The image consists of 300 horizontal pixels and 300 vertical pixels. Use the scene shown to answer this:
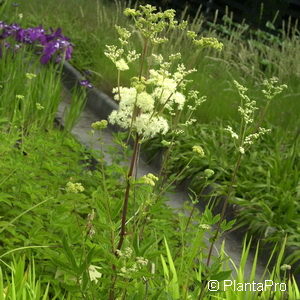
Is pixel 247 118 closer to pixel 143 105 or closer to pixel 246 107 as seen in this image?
pixel 246 107

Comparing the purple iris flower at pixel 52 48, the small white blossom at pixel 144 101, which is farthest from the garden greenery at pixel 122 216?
the purple iris flower at pixel 52 48

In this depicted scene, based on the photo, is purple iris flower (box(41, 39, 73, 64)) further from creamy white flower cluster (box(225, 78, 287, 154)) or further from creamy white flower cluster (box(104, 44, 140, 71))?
creamy white flower cluster (box(104, 44, 140, 71))

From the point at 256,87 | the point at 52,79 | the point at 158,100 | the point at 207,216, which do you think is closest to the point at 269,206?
the point at 52,79

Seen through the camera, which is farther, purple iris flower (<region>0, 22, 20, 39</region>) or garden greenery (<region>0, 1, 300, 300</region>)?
purple iris flower (<region>0, 22, 20, 39</region>)

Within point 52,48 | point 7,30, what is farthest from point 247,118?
point 7,30

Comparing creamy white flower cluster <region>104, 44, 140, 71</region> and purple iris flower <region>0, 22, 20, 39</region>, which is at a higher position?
creamy white flower cluster <region>104, 44, 140, 71</region>

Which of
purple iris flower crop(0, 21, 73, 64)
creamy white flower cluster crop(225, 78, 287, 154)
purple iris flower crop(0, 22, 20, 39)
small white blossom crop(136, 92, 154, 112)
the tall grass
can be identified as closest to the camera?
small white blossom crop(136, 92, 154, 112)

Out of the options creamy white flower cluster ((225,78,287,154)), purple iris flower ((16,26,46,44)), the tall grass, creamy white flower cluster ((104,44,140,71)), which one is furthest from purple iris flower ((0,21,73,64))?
creamy white flower cluster ((104,44,140,71))

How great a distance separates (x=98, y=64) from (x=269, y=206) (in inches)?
169

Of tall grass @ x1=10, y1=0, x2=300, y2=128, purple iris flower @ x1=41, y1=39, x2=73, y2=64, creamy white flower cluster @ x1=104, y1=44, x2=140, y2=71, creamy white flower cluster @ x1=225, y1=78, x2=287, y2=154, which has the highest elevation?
creamy white flower cluster @ x1=104, y1=44, x2=140, y2=71

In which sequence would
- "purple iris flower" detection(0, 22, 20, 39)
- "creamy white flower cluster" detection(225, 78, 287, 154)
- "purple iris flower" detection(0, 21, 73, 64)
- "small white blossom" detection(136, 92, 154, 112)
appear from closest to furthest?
"small white blossom" detection(136, 92, 154, 112) → "creamy white flower cluster" detection(225, 78, 287, 154) → "purple iris flower" detection(0, 22, 20, 39) → "purple iris flower" detection(0, 21, 73, 64)

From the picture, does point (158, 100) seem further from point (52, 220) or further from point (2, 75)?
point (2, 75)

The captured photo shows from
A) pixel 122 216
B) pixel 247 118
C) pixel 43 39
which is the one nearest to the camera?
pixel 122 216

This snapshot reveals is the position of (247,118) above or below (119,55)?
below
